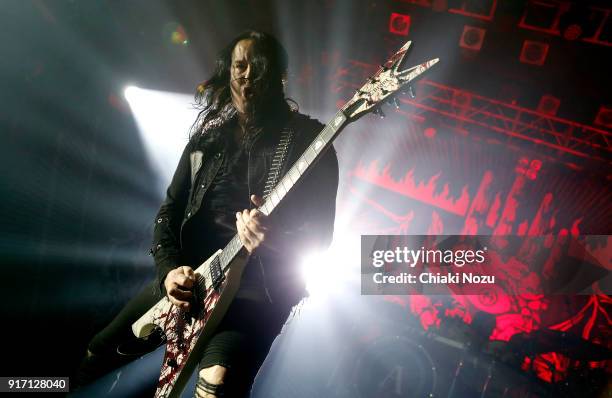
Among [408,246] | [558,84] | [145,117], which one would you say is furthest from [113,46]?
[558,84]

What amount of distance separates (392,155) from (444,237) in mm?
1903

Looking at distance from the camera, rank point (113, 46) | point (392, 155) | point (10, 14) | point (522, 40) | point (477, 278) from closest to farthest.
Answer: point (10, 14)
point (113, 46)
point (522, 40)
point (477, 278)
point (392, 155)

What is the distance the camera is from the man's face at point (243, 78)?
2234 mm

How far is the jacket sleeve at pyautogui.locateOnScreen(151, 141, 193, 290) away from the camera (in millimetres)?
2033

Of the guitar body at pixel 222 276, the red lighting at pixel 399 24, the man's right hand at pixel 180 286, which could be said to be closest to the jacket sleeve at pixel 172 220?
the man's right hand at pixel 180 286

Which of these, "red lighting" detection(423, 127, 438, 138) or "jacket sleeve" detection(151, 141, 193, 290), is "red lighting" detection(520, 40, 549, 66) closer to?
"red lighting" detection(423, 127, 438, 138)

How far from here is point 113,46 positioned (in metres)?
4.66

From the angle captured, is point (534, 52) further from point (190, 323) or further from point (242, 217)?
point (190, 323)

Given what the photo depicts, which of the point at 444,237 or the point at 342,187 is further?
the point at 342,187

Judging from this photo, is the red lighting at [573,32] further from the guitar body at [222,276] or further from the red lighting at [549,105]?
the guitar body at [222,276]

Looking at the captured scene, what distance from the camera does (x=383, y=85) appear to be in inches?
66.7

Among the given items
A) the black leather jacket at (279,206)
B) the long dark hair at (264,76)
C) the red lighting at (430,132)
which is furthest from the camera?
the red lighting at (430,132)

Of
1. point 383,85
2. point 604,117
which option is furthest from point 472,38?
point 383,85

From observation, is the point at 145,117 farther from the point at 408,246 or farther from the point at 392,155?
the point at 408,246
